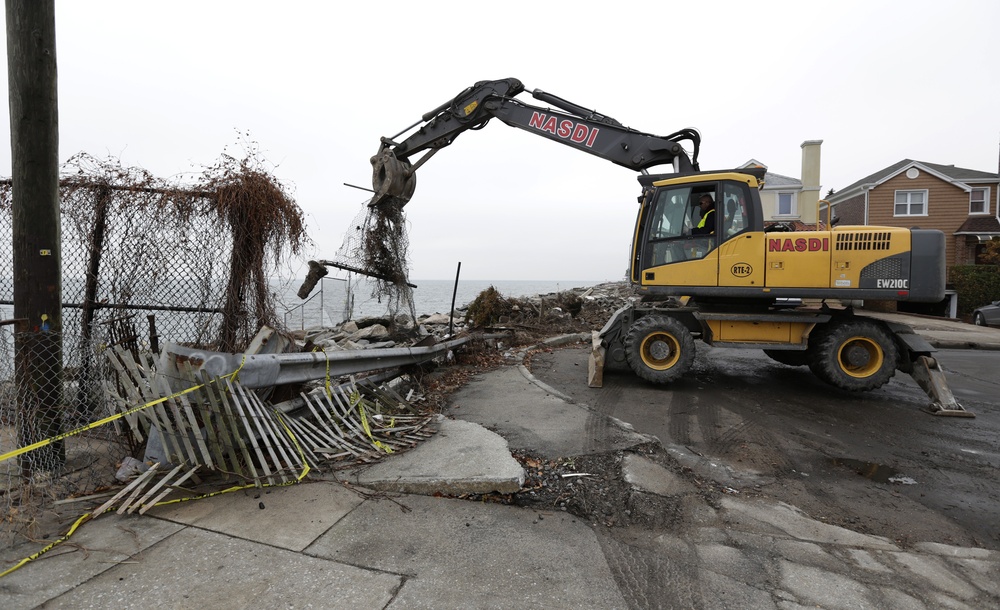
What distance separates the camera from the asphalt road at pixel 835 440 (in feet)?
13.2

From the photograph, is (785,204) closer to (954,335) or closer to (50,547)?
(954,335)

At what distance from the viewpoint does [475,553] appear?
10.2 feet

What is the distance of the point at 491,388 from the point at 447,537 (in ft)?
13.1

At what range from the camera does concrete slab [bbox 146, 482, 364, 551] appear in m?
3.24

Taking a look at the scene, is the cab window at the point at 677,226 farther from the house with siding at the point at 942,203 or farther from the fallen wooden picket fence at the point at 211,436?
the house with siding at the point at 942,203

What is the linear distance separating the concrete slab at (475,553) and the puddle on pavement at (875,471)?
10.3ft

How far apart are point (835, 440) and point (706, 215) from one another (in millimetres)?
3504

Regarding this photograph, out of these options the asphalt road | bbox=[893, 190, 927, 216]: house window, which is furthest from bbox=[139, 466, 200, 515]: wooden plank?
bbox=[893, 190, 927, 216]: house window

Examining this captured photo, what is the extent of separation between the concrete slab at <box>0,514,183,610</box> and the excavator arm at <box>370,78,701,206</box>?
6.03m

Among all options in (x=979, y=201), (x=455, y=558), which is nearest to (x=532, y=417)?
(x=455, y=558)

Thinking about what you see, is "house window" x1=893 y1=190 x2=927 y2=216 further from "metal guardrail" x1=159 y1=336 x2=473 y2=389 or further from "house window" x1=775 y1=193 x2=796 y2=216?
"metal guardrail" x1=159 y1=336 x2=473 y2=389

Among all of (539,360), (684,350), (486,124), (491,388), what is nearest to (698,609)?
(491,388)

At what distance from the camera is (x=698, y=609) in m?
2.66

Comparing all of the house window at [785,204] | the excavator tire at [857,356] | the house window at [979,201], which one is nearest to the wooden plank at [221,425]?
the excavator tire at [857,356]
